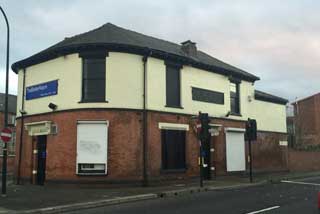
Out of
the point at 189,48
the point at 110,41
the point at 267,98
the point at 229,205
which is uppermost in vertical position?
the point at 189,48

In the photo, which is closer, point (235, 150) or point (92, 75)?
point (92, 75)

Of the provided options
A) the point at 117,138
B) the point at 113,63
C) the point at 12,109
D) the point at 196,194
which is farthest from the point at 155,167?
the point at 12,109

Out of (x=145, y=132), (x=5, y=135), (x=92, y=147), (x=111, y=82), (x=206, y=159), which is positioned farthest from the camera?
(x=206, y=159)

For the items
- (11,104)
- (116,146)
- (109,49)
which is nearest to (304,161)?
(116,146)

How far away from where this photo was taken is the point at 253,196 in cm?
1833

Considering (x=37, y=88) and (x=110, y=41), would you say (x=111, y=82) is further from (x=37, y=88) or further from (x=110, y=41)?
(x=37, y=88)

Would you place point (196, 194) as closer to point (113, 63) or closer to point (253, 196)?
point (253, 196)

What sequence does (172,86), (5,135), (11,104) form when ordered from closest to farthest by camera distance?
(5,135)
(172,86)
(11,104)

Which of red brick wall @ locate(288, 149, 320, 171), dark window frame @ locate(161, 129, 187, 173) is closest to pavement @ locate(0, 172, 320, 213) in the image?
dark window frame @ locate(161, 129, 187, 173)

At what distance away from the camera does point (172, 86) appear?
25.6m

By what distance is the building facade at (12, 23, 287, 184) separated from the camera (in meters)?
22.8

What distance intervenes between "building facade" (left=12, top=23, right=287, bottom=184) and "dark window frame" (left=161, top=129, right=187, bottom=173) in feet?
0.17

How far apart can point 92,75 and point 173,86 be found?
473 cm

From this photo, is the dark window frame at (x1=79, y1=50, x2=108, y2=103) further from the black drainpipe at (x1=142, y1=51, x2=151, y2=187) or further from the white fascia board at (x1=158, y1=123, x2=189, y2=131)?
the white fascia board at (x1=158, y1=123, x2=189, y2=131)
